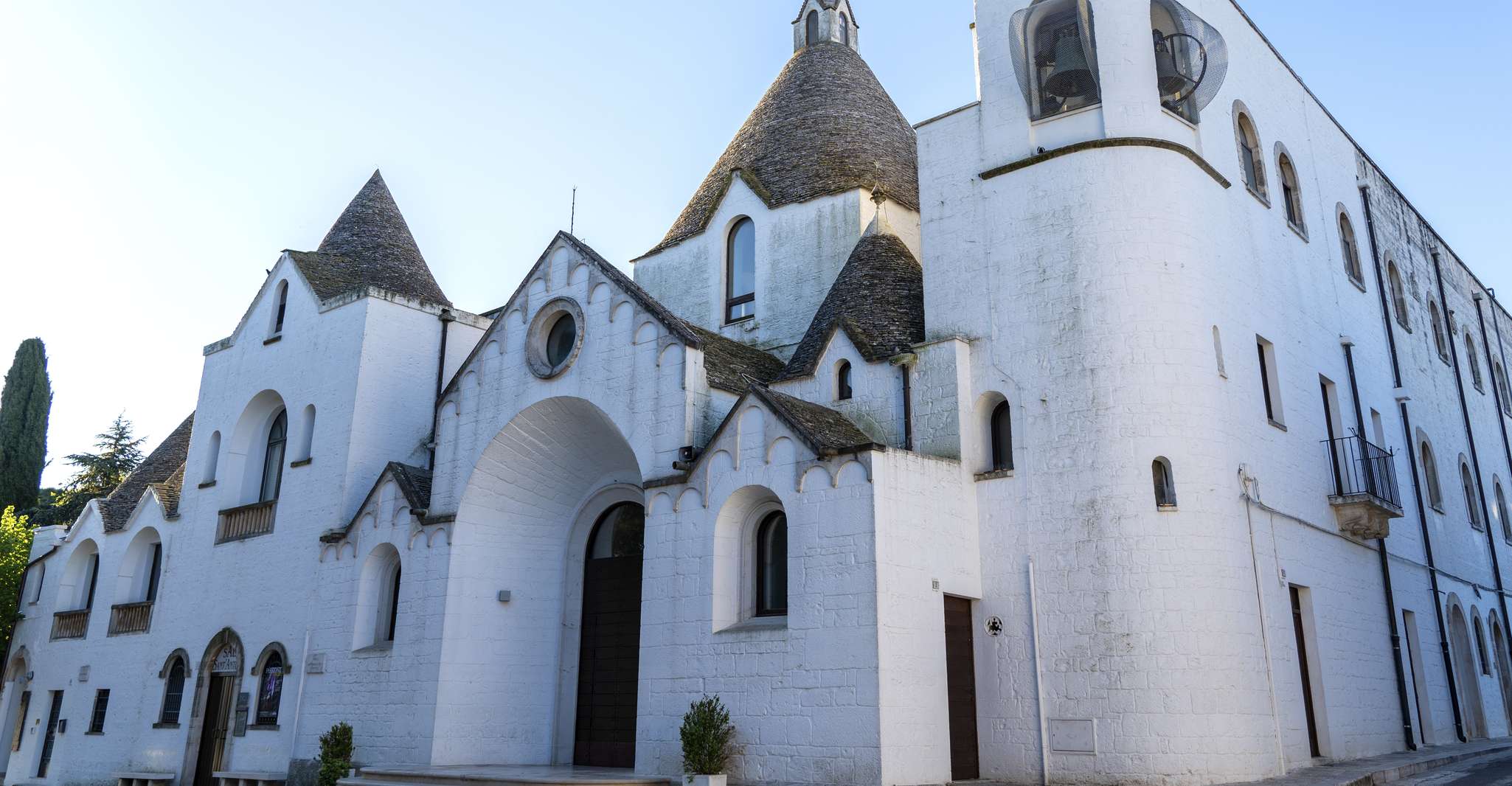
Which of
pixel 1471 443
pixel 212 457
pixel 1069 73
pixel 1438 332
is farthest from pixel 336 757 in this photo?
pixel 1438 332

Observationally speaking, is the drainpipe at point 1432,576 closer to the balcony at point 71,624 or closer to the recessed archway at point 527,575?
the recessed archway at point 527,575

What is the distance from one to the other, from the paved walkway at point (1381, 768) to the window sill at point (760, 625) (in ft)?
19.8

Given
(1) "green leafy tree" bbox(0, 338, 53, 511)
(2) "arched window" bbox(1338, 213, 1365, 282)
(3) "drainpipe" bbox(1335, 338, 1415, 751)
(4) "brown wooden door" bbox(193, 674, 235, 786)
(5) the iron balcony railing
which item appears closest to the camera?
(3) "drainpipe" bbox(1335, 338, 1415, 751)

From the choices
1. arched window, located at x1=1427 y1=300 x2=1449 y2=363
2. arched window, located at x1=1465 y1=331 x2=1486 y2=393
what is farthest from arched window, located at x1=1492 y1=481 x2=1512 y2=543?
arched window, located at x1=1427 y1=300 x2=1449 y2=363

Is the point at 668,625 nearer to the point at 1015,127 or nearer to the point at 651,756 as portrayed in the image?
the point at 651,756

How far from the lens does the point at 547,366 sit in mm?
18141

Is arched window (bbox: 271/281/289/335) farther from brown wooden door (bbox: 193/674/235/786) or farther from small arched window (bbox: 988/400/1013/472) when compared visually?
small arched window (bbox: 988/400/1013/472)

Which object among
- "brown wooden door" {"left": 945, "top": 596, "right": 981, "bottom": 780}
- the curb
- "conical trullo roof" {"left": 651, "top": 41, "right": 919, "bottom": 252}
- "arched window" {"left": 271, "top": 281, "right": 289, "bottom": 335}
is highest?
"conical trullo roof" {"left": 651, "top": 41, "right": 919, "bottom": 252}

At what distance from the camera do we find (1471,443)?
26.7 meters

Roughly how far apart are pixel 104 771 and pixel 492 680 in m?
10.8

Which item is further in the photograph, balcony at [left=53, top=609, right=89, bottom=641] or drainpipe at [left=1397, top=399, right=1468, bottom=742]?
balcony at [left=53, top=609, right=89, bottom=641]

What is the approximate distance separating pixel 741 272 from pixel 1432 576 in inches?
580

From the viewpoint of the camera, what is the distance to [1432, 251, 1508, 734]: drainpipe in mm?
25406

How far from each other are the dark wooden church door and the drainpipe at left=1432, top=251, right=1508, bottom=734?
779 inches
